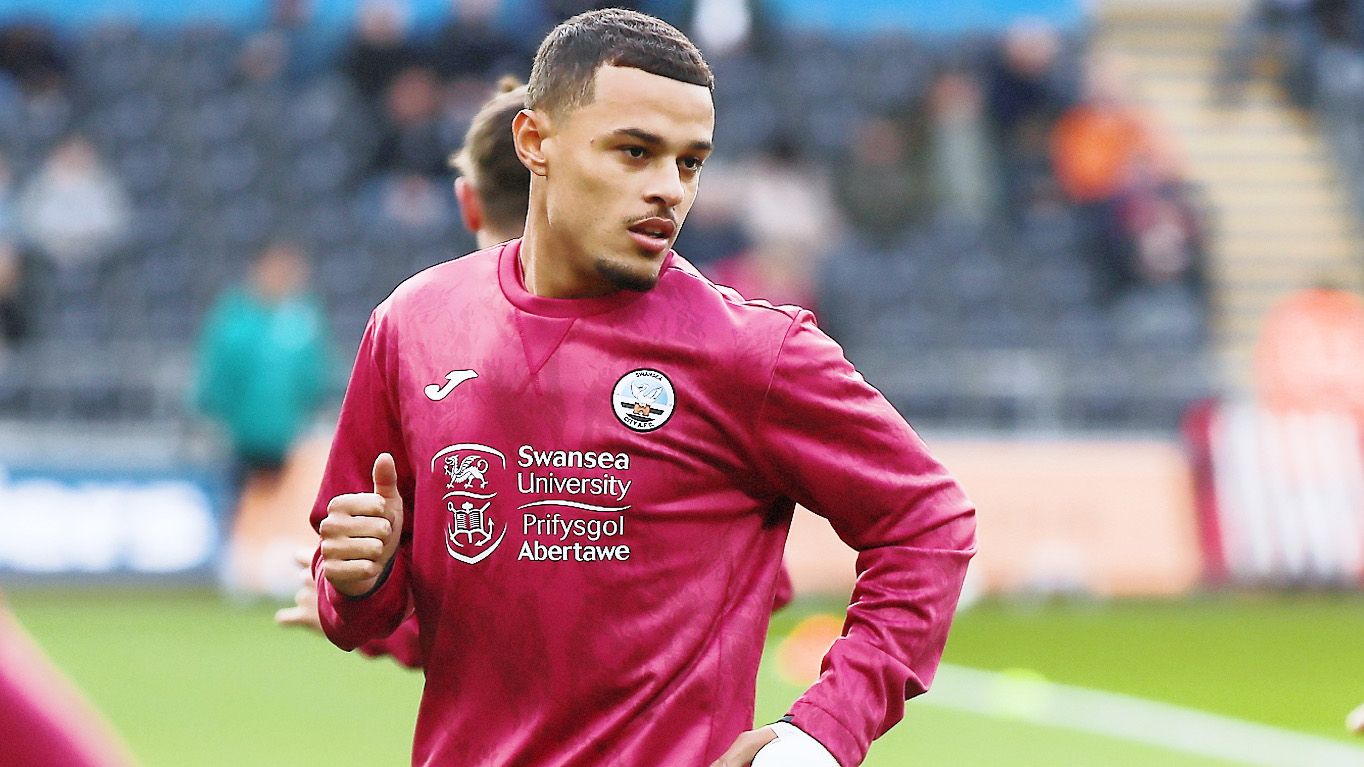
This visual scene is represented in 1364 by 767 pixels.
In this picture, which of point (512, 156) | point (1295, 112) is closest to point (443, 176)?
point (1295, 112)

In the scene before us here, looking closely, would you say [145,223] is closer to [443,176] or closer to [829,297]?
[443,176]

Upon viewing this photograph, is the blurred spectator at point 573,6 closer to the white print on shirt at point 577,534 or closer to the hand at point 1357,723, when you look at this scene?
the white print on shirt at point 577,534

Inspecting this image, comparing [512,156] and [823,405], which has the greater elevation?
[512,156]

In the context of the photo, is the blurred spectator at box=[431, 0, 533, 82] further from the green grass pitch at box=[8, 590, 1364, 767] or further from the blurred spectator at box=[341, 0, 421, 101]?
the green grass pitch at box=[8, 590, 1364, 767]

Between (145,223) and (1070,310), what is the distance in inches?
306

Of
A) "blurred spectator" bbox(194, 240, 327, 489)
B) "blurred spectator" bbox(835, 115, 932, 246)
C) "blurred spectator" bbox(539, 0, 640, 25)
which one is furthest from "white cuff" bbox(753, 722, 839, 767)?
"blurred spectator" bbox(835, 115, 932, 246)

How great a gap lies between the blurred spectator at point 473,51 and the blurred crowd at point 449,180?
2cm

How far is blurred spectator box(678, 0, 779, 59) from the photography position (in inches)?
696

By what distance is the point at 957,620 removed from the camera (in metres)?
12.9

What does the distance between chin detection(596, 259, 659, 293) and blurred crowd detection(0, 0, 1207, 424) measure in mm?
11950

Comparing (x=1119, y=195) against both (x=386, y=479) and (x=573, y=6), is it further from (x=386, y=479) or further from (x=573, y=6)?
(x=386, y=479)

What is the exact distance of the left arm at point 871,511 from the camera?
3.00 m

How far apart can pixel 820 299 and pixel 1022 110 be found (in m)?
3.69

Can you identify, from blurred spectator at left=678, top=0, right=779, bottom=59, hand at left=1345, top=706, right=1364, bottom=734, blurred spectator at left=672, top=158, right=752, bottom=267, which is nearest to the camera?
hand at left=1345, top=706, right=1364, bottom=734
